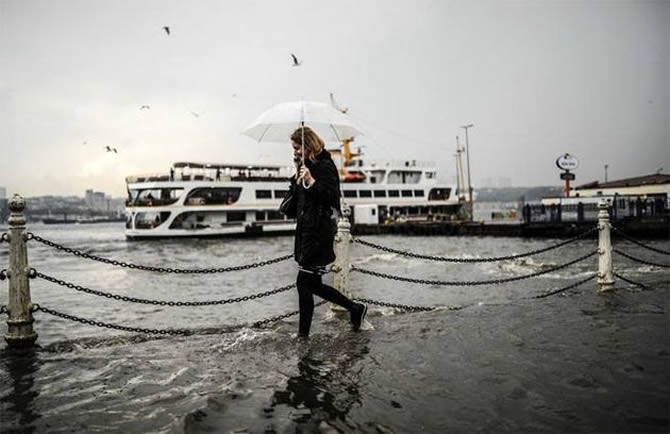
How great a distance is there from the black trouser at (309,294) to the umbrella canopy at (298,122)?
1.83 metres

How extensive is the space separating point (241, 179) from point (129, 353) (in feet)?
142

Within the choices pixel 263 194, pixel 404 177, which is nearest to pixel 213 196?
pixel 263 194

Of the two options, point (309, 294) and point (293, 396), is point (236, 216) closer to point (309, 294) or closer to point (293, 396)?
point (309, 294)

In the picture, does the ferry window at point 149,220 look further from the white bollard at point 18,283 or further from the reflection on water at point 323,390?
the reflection on water at point 323,390

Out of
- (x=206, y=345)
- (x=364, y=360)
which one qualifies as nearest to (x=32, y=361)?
(x=206, y=345)

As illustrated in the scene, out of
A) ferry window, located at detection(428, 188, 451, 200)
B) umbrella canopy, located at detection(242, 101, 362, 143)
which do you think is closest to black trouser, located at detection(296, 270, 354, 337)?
umbrella canopy, located at detection(242, 101, 362, 143)

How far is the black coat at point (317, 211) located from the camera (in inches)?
177

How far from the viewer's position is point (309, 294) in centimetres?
475

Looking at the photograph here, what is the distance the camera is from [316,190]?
4.45 meters

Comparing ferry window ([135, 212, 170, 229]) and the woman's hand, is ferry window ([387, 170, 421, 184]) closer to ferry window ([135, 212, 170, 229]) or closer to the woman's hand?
ferry window ([135, 212, 170, 229])

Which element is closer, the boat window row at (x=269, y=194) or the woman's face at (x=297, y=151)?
the woman's face at (x=297, y=151)

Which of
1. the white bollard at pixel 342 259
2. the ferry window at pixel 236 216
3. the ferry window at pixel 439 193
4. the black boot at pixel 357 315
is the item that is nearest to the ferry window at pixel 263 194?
the ferry window at pixel 236 216

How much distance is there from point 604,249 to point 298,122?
5153mm

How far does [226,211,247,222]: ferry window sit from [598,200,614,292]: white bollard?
40783mm
